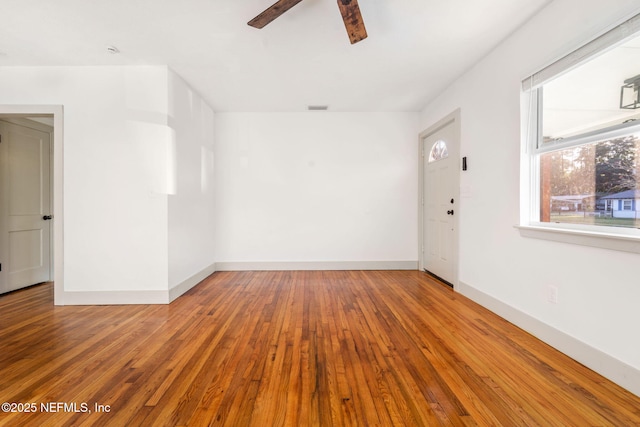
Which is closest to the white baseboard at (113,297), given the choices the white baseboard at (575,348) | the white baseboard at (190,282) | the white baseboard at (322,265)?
the white baseboard at (190,282)

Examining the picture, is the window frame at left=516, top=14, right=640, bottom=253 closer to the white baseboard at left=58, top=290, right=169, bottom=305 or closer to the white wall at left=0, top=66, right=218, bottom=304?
the white wall at left=0, top=66, right=218, bottom=304

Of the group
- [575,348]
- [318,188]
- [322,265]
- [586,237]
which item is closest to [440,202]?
[318,188]

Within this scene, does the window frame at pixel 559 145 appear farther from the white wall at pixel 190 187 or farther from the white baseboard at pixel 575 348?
the white wall at pixel 190 187

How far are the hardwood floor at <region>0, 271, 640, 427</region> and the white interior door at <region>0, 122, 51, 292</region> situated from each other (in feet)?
3.06

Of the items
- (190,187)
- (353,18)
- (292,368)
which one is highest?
(353,18)

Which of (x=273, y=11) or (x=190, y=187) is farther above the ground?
(x=273, y=11)

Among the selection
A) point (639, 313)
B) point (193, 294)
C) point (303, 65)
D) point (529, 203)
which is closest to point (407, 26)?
point (303, 65)

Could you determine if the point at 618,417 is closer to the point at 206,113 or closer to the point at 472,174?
the point at 472,174

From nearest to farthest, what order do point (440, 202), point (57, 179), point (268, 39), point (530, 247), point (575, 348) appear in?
point (575, 348), point (530, 247), point (268, 39), point (57, 179), point (440, 202)

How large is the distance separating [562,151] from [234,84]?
3530 mm

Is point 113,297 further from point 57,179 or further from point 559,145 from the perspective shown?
point 559,145

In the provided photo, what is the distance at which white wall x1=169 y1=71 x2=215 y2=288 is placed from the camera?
3297mm

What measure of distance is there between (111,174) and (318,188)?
9.22ft

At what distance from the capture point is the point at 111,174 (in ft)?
10.2
